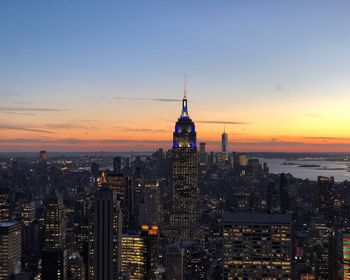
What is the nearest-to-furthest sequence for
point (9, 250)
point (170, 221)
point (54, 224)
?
point (9, 250)
point (54, 224)
point (170, 221)

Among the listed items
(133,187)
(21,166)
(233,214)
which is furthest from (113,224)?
(21,166)

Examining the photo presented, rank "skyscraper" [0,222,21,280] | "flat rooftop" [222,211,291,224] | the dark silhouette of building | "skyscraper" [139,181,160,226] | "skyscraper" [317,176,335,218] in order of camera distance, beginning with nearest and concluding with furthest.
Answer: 1. "flat rooftop" [222,211,291,224]
2. "skyscraper" [0,222,21,280]
3. "skyscraper" [139,181,160,226]
4. the dark silhouette of building
5. "skyscraper" [317,176,335,218]

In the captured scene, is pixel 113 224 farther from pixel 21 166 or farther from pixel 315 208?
pixel 21 166

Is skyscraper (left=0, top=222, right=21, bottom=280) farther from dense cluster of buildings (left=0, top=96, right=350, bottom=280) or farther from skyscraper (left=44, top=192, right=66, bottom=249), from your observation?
skyscraper (left=44, top=192, right=66, bottom=249)

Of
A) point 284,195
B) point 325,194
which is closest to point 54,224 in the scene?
point 284,195

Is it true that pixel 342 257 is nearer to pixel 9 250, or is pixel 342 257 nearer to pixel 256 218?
pixel 256 218

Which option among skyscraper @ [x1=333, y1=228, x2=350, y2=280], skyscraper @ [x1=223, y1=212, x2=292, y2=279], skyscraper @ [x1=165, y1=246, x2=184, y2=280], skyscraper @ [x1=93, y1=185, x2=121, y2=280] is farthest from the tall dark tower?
skyscraper @ [x1=223, y1=212, x2=292, y2=279]

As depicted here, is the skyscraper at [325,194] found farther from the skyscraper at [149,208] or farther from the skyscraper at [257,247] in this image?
the skyscraper at [257,247]
